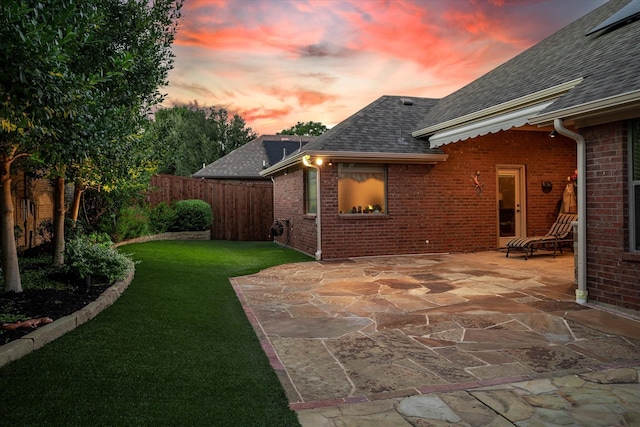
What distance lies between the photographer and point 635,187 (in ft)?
18.1

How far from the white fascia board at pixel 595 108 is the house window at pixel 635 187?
448mm

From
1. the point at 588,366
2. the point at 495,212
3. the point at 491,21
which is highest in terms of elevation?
the point at 491,21

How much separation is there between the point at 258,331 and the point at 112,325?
5.32 ft

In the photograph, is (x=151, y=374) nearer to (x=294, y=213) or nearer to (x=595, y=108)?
(x=595, y=108)

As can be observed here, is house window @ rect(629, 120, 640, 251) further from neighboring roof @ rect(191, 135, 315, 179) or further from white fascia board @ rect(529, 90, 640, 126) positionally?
neighboring roof @ rect(191, 135, 315, 179)

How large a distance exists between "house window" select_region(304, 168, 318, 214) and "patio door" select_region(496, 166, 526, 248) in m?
5.44

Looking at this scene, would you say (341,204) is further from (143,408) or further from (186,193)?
(143,408)

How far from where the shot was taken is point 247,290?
24.7ft

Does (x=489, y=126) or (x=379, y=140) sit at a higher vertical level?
(x=379, y=140)

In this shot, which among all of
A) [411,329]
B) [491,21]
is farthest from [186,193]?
[411,329]

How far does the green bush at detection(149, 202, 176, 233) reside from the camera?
15.3m

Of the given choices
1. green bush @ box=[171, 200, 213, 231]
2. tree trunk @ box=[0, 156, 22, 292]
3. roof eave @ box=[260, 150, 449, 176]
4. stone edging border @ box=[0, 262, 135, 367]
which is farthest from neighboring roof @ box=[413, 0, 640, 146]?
green bush @ box=[171, 200, 213, 231]

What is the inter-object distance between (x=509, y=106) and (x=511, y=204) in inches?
198

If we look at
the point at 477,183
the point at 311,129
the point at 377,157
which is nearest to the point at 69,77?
the point at 377,157
